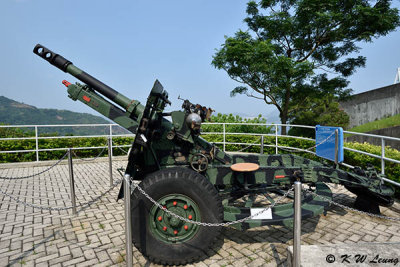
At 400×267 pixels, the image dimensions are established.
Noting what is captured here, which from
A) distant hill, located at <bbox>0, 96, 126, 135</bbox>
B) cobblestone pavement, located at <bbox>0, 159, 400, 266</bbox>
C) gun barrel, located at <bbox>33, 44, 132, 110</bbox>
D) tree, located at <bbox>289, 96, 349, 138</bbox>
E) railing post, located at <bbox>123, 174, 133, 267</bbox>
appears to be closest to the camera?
railing post, located at <bbox>123, 174, 133, 267</bbox>

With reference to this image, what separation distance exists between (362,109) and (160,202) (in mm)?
19712

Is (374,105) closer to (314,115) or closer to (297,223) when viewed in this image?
(314,115)

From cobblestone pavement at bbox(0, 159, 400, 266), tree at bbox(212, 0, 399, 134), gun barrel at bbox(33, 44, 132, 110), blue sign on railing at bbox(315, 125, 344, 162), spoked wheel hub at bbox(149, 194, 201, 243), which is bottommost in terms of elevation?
cobblestone pavement at bbox(0, 159, 400, 266)

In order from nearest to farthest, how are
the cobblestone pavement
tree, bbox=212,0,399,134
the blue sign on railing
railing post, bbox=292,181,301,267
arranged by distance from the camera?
railing post, bbox=292,181,301,267 < the cobblestone pavement < the blue sign on railing < tree, bbox=212,0,399,134

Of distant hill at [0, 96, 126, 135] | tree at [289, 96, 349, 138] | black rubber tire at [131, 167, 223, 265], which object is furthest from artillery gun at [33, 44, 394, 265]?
distant hill at [0, 96, 126, 135]

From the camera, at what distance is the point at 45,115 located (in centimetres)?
11438

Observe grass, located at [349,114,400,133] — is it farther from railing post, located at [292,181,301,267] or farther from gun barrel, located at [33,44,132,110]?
gun barrel, located at [33,44,132,110]

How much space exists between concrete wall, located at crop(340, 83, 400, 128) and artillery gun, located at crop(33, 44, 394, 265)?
1308 centimetres

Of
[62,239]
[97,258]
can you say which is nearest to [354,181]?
[97,258]

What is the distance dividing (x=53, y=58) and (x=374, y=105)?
62.3 feet

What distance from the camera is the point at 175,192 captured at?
2914 millimetres

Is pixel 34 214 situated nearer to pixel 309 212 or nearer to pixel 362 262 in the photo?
pixel 309 212

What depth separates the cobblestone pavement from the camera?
3047mm

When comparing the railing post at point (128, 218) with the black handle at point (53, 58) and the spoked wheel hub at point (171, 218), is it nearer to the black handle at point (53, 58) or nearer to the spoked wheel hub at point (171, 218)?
the spoked wheel hub at point (171, 218)
